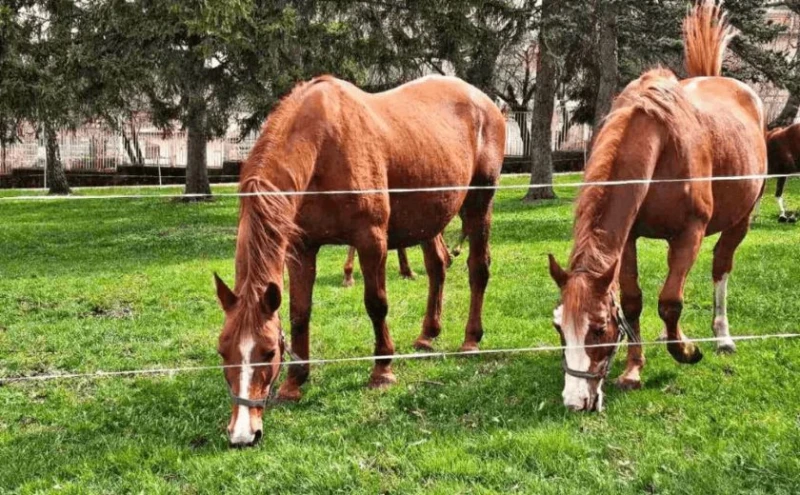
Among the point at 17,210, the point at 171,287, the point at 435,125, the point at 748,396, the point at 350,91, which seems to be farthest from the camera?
the point at 17,210

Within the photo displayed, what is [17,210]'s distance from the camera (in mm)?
17078

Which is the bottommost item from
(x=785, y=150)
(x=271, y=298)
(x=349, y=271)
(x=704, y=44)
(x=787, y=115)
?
(x=349, y=271)

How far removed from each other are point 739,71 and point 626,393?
15800mm

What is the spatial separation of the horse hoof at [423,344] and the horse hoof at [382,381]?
0.87 metres

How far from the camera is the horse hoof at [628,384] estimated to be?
462cm

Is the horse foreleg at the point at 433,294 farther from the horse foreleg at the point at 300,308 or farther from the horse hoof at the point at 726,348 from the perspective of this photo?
the horse hoof at the point at 726,348

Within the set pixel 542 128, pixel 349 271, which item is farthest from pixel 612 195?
pixel 542 128

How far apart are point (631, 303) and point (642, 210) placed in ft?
2.26

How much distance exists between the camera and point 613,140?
14.3 ft

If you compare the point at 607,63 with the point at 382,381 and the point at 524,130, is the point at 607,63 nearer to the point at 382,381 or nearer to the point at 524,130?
the point at 382,381

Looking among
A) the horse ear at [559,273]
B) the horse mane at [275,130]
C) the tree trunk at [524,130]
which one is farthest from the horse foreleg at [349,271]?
the tree trunk at [524,130]

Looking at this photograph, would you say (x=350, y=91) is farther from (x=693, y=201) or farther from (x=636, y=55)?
(x=636, y=55)

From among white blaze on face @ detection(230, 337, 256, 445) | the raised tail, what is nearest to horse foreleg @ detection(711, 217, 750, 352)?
the raised tail

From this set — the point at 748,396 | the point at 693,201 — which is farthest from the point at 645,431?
the point at 693,201
